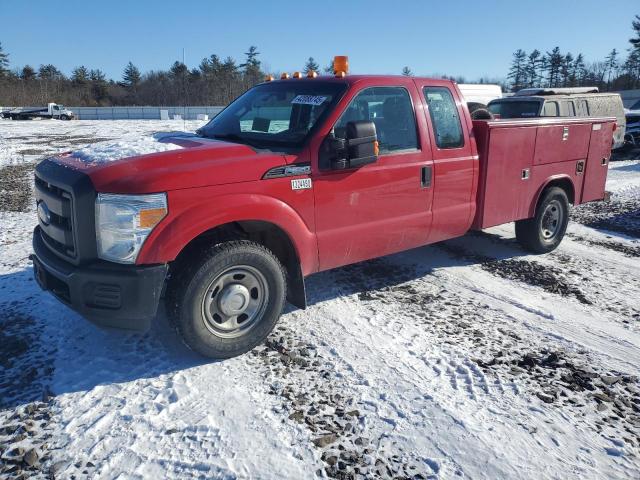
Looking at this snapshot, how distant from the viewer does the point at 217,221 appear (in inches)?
133

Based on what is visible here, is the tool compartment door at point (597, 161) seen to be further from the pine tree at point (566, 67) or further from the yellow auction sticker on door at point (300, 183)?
the pine tree at point (566, 67)

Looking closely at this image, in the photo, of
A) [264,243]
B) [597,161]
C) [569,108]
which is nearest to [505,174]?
[597,161]

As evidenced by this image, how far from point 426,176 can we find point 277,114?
57.4 inches

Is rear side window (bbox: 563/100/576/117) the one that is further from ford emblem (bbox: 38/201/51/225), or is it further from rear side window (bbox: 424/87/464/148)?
ford emblem (bbox: 38/201/51/225)

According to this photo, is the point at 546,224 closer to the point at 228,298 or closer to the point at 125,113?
the point at 228,298

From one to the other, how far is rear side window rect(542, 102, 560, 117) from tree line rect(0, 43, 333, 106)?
187ft

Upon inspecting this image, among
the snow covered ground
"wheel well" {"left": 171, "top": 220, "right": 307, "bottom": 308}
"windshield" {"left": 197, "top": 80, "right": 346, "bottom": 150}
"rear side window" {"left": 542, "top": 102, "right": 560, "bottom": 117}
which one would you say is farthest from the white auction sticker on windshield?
"rear side window" {"left": 542, "top": 102, "right": 560, "bottom": 117}

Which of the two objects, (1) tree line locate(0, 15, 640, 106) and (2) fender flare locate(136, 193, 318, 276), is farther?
(1) tree line locate(0, 15, 640, 106)

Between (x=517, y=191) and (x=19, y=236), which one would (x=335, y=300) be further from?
(x=19, y=236)

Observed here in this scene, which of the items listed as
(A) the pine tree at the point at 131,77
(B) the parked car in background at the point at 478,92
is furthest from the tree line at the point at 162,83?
(B) the parked car in background at the point at 478,92

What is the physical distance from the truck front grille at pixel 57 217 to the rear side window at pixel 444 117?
10.4 ft

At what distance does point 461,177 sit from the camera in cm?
483

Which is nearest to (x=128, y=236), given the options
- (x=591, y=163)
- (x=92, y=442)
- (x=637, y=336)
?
(x=92, y=442)

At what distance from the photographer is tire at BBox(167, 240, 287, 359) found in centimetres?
335
